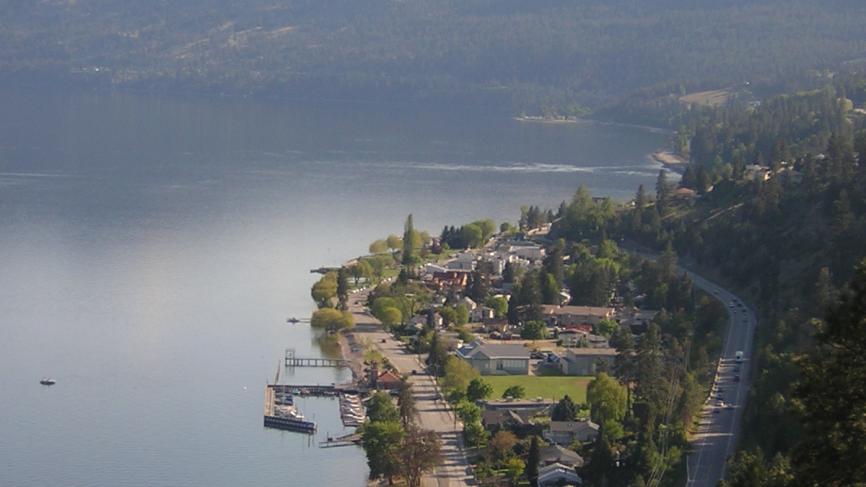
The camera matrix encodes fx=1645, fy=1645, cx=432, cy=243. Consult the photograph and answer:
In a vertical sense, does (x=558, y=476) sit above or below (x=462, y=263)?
above

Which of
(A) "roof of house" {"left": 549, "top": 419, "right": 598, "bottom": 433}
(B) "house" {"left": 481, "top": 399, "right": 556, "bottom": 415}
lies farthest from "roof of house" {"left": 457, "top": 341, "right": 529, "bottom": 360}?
(A) "roof of house" {"left": 549, "top": 419, "right": 598, "bottom": 433}

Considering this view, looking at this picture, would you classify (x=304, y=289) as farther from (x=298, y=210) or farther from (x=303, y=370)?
(x=298, y=210)

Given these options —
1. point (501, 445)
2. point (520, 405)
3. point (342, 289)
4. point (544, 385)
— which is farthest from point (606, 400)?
point (342, 289)

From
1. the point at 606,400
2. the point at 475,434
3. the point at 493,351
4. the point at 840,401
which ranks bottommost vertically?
the point at 493,351

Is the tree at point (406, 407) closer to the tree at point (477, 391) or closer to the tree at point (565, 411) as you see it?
the tree at point (477, 391)

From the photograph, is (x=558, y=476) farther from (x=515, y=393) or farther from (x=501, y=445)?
(x=515, y=393)

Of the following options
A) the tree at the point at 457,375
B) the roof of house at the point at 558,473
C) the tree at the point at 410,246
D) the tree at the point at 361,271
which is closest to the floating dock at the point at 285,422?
the tree at the point at 457,375

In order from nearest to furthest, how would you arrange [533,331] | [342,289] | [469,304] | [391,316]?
1. [533,331]
2. [391,316]
3. [469,304]
4. [342,289]
